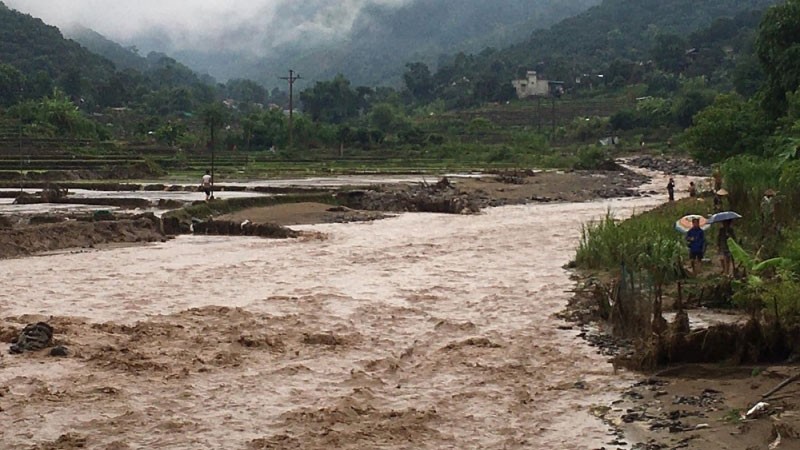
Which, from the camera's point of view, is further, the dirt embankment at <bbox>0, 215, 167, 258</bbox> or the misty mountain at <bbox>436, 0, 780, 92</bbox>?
the misty mountain at <bbox>436, 0, 780, 92</bbox>

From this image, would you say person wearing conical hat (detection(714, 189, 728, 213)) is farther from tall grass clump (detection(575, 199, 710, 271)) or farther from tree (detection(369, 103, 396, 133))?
tree (detection(369, 103, 396, 133))

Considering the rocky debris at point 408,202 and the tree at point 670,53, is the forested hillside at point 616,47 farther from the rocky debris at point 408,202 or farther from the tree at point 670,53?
the rocky debris at point 408,202

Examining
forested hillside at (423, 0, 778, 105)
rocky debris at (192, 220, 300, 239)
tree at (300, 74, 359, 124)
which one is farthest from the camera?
forested hillside at (423, 0, 778, 105)

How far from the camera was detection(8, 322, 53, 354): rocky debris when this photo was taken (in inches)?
422

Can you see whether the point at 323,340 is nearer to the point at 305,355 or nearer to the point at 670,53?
the point at 305,355

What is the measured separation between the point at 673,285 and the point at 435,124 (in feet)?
231

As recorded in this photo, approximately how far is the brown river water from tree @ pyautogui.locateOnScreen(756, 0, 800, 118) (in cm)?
1121

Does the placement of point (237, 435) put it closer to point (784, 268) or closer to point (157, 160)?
point (784, 268)

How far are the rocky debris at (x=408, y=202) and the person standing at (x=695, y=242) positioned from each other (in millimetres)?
16663

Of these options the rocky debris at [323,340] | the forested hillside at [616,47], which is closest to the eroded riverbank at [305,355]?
the rocky debris at [323,340]

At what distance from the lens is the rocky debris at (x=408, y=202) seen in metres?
31.0

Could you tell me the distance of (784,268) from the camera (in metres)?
10.0

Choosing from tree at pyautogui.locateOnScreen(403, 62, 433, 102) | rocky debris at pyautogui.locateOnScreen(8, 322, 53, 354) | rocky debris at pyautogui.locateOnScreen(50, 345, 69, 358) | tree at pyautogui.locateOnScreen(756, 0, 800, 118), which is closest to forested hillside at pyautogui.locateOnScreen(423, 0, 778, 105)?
tree at pyautogui.locateOnScreen(403, 62, 433, 102)

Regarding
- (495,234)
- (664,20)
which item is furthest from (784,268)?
(664,20)
